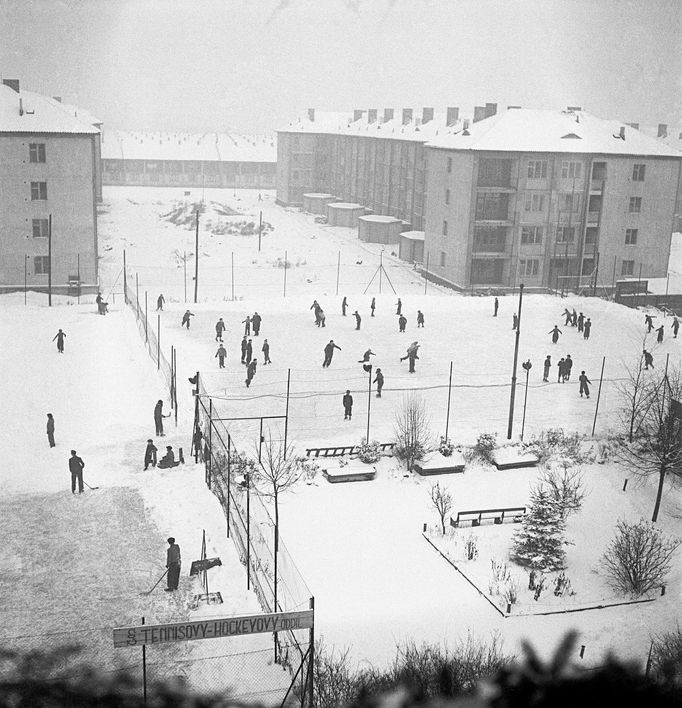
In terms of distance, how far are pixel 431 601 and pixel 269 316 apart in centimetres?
1664

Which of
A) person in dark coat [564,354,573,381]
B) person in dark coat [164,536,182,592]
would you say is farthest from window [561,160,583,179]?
person in dark coat [164,536,182,592]

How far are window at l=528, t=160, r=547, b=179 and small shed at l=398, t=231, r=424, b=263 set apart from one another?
735 cm

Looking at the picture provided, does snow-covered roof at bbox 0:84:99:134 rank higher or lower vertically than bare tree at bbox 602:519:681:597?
higher

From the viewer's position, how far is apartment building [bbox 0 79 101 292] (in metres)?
30.6

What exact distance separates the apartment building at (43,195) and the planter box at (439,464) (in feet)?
61.9

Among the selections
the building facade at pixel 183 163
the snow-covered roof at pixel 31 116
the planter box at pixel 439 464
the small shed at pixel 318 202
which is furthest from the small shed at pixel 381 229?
the planter box at pixel 439 464

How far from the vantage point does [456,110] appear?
149 ft

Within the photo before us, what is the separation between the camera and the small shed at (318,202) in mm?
57344

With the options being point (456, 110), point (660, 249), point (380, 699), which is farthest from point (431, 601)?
point (456, 110)

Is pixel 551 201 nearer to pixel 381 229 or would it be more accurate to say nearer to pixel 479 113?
pixel 479 113

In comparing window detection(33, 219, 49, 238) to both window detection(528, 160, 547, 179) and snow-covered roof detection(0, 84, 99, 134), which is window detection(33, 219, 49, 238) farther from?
window detection(528, 160, 547, 179)

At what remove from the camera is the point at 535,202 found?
35344 millimetres

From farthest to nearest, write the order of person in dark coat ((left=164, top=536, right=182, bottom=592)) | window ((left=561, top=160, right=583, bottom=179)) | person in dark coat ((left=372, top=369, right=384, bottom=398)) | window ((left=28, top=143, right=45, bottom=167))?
window ((left=561, top=160, right=583, bottom=179)), window ((left=28, top=143, right=45, bottom=167)), person in dark coat ((left=372, top=369, right=384, bottom=398)), person in dark coat ((left=164, top=536, right=182, bottom=592))

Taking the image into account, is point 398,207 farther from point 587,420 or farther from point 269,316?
point 587,420
